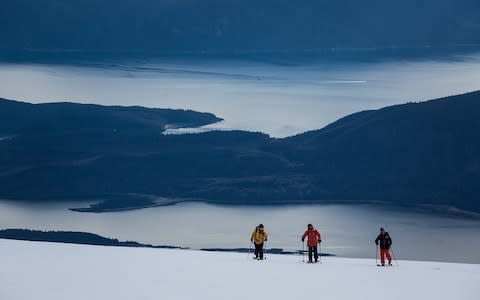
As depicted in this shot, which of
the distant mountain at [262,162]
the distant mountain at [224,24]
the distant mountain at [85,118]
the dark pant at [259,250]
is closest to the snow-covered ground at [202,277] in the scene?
the dark pant at [259,250]

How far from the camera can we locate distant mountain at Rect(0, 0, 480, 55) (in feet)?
561

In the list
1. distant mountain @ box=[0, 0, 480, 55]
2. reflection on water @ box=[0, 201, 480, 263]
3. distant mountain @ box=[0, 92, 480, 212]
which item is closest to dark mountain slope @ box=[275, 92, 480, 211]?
distant mountain @ box=[0, 92, 480, 212]

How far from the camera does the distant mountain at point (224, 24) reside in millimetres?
171125

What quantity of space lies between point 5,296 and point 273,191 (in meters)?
77.7

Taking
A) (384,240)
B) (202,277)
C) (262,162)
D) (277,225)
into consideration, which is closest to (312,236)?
(384,240)

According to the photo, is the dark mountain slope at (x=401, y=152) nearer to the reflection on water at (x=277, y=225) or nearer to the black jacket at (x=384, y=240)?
the reflection on water at (x=277, y=225)

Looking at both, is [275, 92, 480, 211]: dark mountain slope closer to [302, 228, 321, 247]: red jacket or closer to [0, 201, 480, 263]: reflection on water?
[0, 201, 480, 263]: reflection on water

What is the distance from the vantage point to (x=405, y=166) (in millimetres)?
106750

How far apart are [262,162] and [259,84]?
57.7 m

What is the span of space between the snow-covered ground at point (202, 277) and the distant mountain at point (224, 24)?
146 meters

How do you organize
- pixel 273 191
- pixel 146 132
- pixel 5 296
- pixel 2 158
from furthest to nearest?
1. pixel 146 132
2. pixel 2 158
3. pixel 273 191
4. pixel 5 296

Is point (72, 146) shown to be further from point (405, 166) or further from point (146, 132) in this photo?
point (405, 166)

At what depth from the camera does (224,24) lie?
559ft

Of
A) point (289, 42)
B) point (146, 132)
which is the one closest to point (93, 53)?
point (289, 42)
